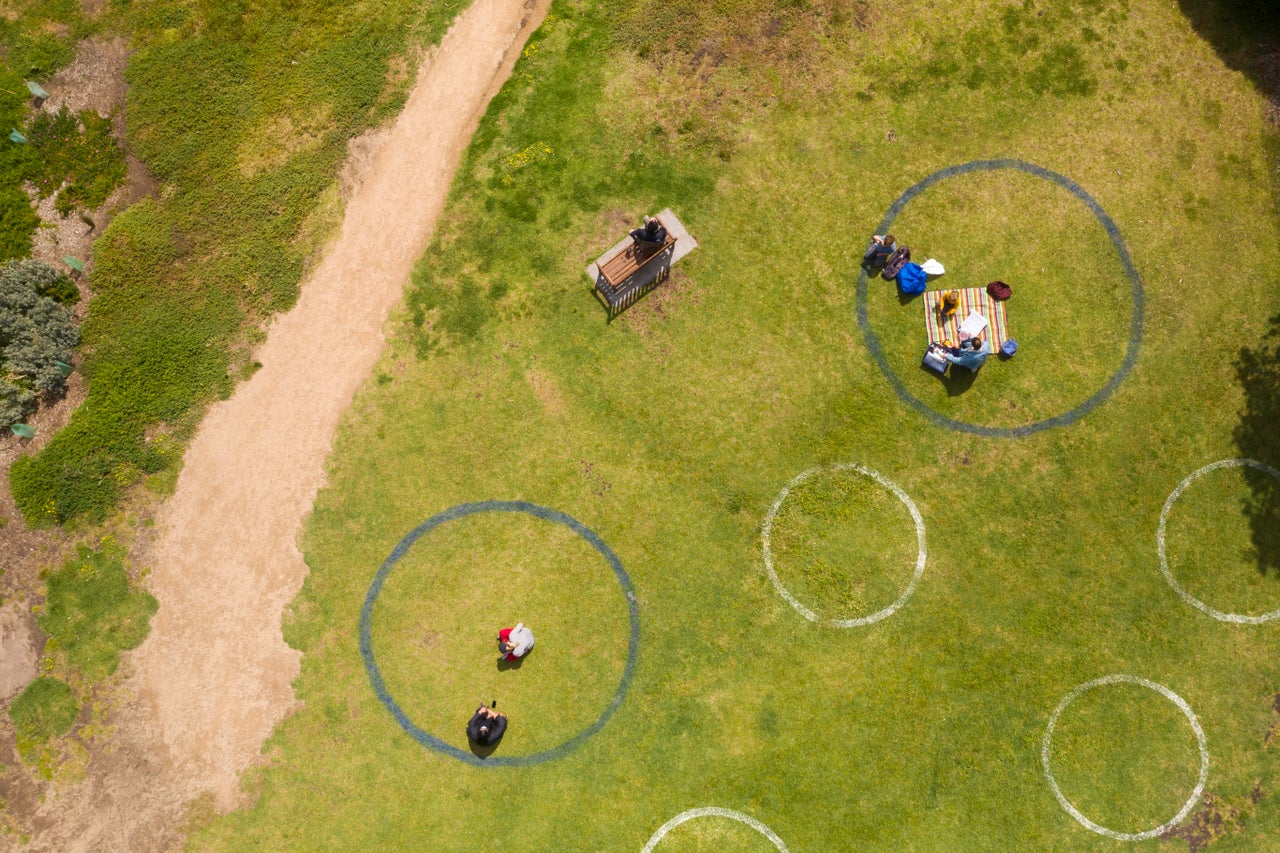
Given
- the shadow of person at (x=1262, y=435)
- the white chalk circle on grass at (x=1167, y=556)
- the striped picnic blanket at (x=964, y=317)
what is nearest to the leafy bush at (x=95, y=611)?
the striped picnic blanket at (x=964, y=317)

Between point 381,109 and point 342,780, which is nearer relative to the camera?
point 342,780

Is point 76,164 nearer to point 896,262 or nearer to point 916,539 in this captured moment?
point 896,262

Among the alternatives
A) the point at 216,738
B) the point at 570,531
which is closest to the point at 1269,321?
the point at 570,531

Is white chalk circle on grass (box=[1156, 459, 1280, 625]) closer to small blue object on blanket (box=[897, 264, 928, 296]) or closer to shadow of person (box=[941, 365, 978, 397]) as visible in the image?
shadow of person (box=[941, 365, 978, 397])

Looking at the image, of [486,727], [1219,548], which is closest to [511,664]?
[486,727]

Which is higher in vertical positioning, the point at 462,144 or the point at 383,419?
the point at 462,144

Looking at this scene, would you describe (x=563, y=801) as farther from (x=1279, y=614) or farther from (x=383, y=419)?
(x=1279, y=614)
